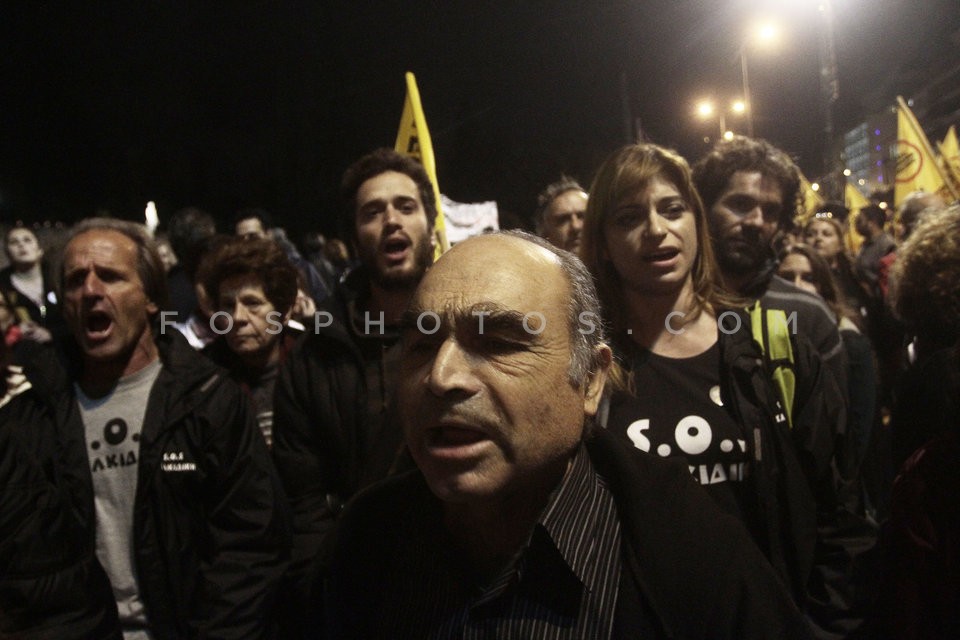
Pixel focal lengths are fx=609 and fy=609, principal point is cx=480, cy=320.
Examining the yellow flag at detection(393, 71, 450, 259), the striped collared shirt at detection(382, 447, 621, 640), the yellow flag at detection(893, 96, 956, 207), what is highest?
the yellow flag at detection(893, 96, 956, 207)

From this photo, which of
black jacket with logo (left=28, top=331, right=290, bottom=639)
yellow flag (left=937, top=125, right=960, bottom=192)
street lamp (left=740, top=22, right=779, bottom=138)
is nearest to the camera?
black jacket with logo (left=28, top=331, right=290, bottom=639)

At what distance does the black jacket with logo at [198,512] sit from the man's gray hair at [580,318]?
150 cm

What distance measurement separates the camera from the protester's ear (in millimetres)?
1643

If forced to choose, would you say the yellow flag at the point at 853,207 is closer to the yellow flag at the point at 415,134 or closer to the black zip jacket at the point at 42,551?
the yellow flag at the point at 415,134

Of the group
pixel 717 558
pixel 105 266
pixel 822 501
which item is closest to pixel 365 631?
pixel 717 558

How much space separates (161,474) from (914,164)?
29.1ft

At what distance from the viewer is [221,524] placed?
2.38m

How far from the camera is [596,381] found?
5.57 ft

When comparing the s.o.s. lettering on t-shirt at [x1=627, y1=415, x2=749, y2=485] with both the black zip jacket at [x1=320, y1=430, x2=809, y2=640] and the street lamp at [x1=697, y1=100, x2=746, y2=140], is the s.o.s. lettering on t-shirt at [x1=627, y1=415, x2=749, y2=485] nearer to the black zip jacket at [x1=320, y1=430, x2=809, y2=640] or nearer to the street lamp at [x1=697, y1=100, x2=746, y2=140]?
the black zip jacket at [x1=320, y1=430, x2=809, y2=640]

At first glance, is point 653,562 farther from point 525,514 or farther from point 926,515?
point 926,515

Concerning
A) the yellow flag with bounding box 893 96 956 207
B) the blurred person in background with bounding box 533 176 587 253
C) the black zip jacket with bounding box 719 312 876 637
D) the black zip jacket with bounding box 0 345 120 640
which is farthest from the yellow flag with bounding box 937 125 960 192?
the black zip jacket with bounding box 0 345 120 640

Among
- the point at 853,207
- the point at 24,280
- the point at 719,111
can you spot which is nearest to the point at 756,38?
the point at 719,111

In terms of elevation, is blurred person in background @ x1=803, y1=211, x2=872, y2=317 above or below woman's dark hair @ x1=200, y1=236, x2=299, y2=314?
above

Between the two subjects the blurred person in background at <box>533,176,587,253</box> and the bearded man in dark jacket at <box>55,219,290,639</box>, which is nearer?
the bearded man in dark jacket at <box>55,219,290,639</box>
